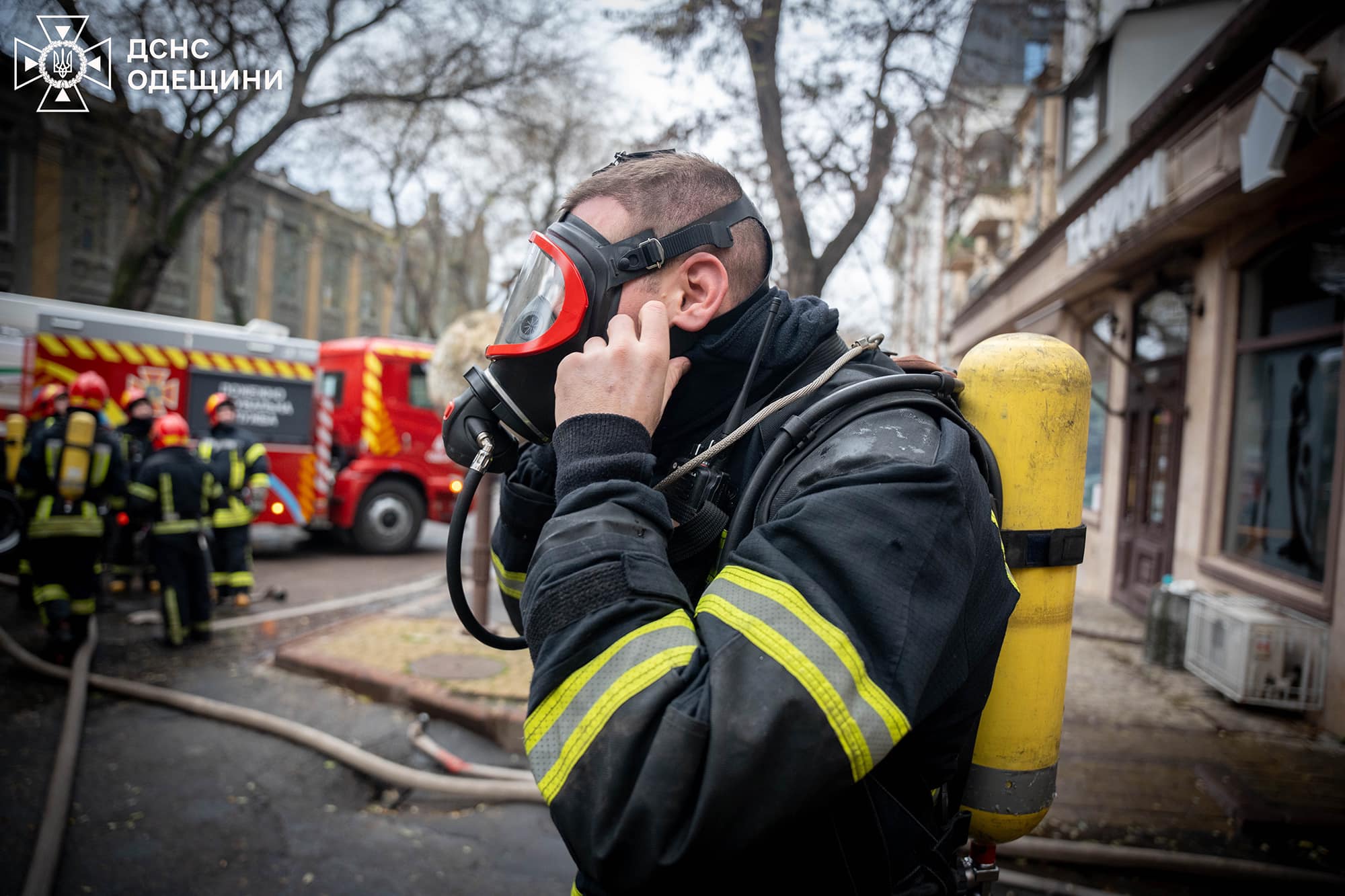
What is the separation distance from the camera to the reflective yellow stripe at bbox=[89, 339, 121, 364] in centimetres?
935

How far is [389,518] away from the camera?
11266 mm

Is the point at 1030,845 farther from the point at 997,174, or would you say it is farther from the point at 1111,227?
the point at 997,174

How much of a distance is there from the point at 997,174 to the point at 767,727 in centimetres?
906

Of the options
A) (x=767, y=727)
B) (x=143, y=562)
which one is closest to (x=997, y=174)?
(x=767, y=727)

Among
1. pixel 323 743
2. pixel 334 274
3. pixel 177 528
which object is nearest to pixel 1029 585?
pixel 323 743

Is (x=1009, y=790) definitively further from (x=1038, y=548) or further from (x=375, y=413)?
(x=375, y=413)

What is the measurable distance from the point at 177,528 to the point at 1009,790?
6878 mm

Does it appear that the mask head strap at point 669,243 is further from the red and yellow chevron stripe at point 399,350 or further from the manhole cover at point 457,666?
the red and yellow chevron stripe at point 399,350

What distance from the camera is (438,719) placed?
4.92m

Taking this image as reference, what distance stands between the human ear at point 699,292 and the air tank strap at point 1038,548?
2.18ft

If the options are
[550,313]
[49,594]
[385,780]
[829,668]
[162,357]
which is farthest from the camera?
[162,357]

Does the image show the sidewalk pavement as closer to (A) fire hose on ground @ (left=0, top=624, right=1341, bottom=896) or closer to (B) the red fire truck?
(A) fire hose on ground @ (left=0, top=624, right=1341, bottom=896)

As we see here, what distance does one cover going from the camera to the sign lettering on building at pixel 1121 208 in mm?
6875

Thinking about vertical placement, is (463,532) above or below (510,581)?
above
